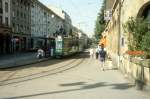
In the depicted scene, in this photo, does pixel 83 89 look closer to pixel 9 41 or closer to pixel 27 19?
pixel 9 41

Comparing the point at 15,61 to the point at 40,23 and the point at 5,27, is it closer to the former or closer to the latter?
the point at 5,27

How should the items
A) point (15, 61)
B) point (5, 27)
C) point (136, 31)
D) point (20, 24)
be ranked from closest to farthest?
point (136, 31) → point (15, 61) → point (5, 27) → point (20, 24)

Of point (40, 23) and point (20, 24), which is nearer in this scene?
point (20, 24)

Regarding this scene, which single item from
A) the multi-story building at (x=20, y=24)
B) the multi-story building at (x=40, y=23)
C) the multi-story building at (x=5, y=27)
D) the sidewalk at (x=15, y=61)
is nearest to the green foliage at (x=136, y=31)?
the sidewalk at (x=15, y=61)

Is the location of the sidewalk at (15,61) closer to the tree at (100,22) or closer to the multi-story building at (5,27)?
the multi-story building at (5,27)

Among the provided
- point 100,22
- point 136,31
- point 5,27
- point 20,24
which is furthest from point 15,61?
point 100,22

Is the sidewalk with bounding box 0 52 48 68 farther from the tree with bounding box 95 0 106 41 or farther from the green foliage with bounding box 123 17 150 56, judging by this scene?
the tree with bounding box 95 0 106 41

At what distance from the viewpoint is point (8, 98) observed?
12320mm

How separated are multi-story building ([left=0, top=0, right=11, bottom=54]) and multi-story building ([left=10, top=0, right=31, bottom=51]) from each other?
1513 millimetres

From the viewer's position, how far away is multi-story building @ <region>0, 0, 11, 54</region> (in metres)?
63.9

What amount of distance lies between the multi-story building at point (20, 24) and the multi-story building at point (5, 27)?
4.96 feet

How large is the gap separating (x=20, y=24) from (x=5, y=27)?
13.4 m

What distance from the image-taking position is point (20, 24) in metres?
78.1

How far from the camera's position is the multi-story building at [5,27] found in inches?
2517
